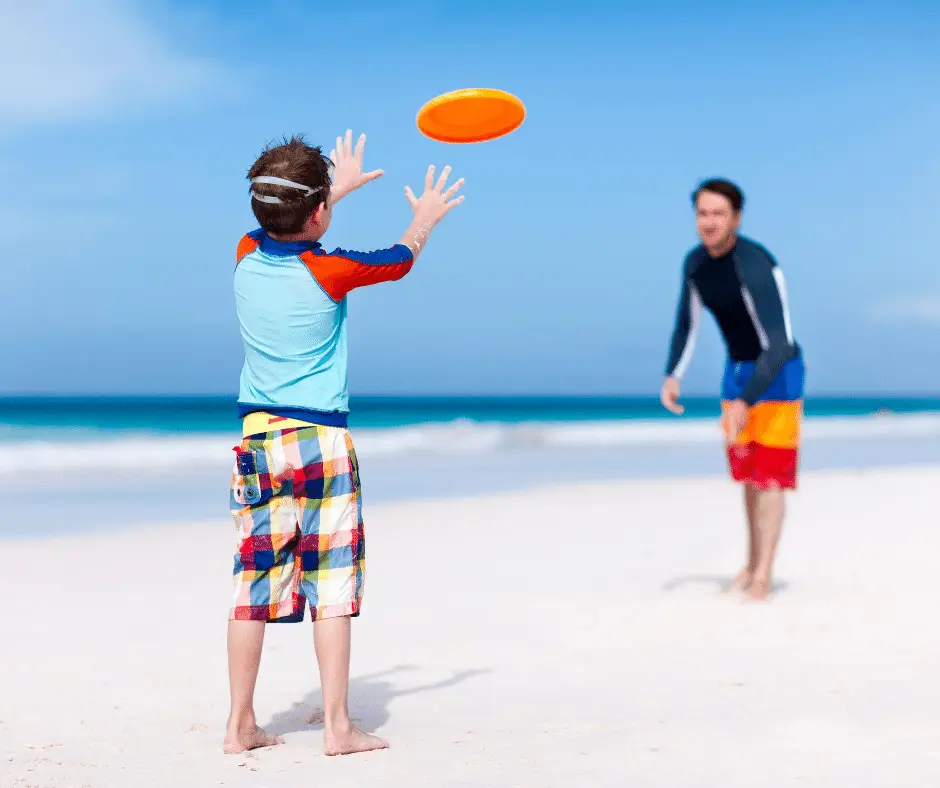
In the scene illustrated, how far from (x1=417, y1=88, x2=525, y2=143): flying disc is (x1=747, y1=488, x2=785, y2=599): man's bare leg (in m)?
2.11

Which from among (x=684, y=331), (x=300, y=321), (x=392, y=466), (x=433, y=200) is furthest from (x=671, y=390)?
(x=392, y=466)

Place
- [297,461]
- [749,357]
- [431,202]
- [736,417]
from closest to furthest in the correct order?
[297,461], [431,202], [736,417], [749,357]

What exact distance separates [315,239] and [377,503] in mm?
5869

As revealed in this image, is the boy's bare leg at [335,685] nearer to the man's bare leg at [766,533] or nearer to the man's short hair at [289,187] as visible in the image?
the man's short hair at [289,187]

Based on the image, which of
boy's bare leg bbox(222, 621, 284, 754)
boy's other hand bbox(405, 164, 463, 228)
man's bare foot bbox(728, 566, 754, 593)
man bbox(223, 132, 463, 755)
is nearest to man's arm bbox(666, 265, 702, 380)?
man's bare foot bbox(728, 566, 754, 593)

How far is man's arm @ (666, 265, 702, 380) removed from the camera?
4746mm

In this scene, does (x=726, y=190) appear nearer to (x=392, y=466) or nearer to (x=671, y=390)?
(x=671, y=390)

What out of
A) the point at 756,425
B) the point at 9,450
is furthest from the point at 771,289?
the point at 9,450

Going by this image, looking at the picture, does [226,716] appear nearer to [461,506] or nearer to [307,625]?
[307,625]

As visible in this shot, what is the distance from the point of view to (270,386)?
106 inches

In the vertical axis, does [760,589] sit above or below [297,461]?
below

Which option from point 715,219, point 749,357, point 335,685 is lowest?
point 335,685

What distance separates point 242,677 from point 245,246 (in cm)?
118

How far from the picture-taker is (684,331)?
4.86 meters
